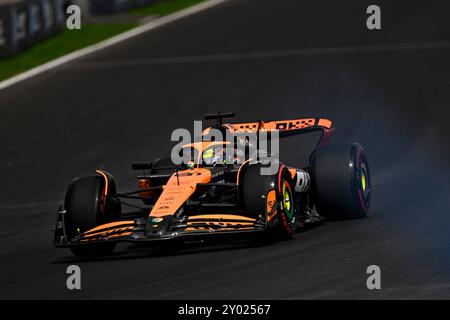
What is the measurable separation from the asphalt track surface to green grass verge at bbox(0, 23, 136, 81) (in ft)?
2.69

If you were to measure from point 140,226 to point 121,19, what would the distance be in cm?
→ 1873

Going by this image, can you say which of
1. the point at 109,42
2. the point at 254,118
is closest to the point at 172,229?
the point at 254,118

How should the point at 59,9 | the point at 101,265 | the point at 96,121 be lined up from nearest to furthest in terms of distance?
the point at 101,265 < the point at 96,121 < the point at 59,9

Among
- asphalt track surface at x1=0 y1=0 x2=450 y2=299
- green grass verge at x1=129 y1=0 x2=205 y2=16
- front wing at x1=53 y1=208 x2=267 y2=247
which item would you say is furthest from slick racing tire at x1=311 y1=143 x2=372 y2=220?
green grass verge at x1=129 y1=0 x2=205 y2=16

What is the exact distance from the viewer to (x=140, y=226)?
448 inches

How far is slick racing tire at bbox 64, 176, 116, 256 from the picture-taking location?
38.7 ft

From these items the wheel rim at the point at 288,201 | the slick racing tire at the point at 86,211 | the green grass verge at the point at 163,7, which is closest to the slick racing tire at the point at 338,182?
the wheel rim at the point at 288,201

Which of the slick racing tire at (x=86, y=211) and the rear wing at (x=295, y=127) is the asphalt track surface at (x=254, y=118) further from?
the rear wing at (x=295, y=127)

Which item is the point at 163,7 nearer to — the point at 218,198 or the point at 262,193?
the point at 218,198

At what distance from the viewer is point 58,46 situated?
26547 mm

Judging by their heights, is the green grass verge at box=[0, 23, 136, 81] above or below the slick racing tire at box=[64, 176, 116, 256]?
above

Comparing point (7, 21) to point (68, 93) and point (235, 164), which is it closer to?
point (68, 93)

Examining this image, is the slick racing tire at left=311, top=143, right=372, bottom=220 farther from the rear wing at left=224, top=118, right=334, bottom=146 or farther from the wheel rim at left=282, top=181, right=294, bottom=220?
the rear wing at left=224, top=118, right=334, bottom=146

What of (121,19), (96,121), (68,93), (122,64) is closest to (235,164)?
(96,121)
